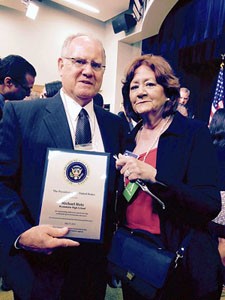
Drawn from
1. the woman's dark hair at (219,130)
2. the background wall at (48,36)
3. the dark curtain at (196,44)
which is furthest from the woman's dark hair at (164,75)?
the background wall at (48,36)

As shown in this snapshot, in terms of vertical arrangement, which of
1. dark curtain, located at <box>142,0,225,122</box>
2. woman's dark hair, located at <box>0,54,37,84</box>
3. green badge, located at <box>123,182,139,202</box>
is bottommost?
green badge, located at <box>123,182,139,202</box>

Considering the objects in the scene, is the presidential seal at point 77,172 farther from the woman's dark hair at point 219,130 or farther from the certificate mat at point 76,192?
the woman's dark hair at point 219,130

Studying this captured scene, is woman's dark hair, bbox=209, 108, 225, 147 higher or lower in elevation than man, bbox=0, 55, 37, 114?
lower

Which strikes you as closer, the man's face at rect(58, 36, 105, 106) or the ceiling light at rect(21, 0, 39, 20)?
the man's face at rect(58, 36, 105, 106)

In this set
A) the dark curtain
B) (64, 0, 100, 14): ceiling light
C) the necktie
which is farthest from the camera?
(64, 0, 100, 14): ceiling light

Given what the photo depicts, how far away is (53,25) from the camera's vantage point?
7027 mm

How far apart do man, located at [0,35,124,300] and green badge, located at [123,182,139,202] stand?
0.07m

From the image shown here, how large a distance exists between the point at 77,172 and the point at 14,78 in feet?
5.80

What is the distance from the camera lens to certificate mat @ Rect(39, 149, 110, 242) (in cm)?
99

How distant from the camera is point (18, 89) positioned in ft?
8.16

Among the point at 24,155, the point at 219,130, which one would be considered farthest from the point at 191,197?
the point at 219,130

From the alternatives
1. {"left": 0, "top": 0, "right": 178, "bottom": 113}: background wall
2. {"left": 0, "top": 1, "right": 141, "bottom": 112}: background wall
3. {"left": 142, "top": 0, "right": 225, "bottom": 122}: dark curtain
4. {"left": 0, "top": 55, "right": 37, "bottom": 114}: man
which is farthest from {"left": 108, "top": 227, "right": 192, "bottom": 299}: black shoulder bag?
{"left": 0, "top": 1, "right": 141, "bottom": 112}: background wall

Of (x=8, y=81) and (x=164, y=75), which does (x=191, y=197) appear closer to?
(x=164, y=75)

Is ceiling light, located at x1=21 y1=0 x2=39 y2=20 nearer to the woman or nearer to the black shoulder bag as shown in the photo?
the woman
